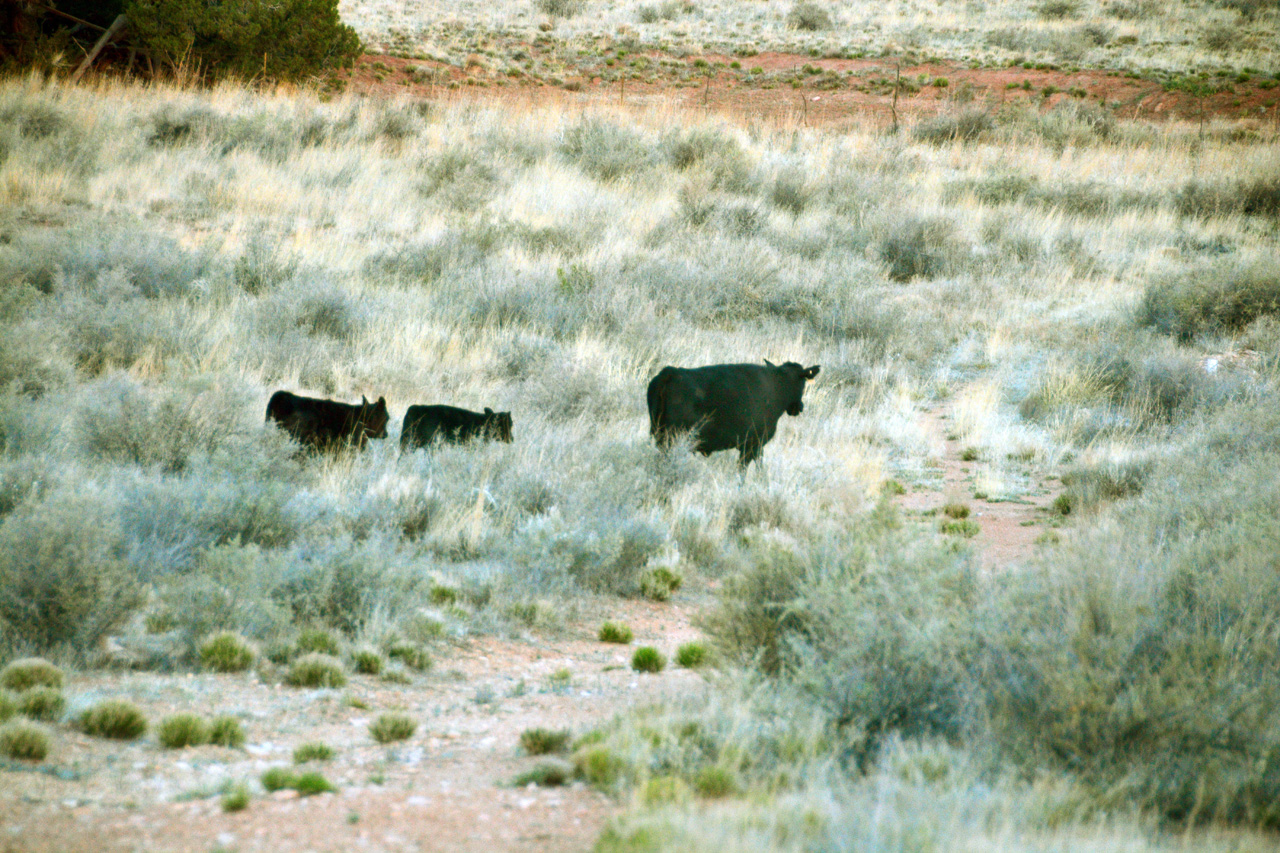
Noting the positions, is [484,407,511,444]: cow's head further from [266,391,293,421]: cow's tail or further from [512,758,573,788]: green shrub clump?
[512,758,573,788]: green shrub clump

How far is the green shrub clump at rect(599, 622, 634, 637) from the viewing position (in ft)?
15.4

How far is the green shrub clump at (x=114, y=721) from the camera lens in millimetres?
3115

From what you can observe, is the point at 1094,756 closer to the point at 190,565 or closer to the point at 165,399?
the point at 190,565

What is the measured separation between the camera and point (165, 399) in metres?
6.09

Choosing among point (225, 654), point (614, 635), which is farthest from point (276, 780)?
point (614, 635)

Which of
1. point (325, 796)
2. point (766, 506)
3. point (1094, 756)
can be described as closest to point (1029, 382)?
point (766, 506)

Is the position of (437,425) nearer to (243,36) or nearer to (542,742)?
(542,742)

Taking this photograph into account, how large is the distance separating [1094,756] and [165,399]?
223 inches

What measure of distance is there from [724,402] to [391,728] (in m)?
3.78

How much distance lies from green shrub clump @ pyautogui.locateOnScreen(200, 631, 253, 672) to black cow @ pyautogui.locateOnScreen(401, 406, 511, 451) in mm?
2815

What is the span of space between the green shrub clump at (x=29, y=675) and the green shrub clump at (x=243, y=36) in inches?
664

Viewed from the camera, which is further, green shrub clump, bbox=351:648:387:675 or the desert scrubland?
green shrub clump, bbox=351:648:387:675

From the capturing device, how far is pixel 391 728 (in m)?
3.32

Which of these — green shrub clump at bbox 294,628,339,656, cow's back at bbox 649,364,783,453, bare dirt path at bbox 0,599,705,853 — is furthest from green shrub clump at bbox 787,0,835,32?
bare dirt path at bbox 0,599,705,853
